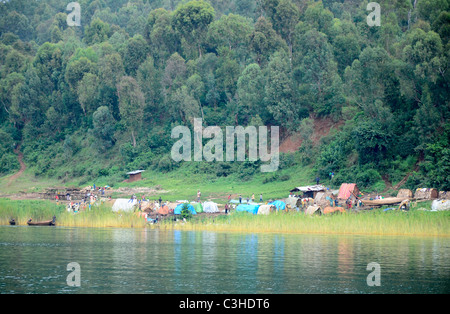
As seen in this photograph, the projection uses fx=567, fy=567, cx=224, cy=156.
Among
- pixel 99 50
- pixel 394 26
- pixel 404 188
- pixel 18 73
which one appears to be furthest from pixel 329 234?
pixel 18 73

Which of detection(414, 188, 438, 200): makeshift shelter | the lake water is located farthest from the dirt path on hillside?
detection(414, 188, 438, 200): makeshift shelter

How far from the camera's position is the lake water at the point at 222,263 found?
73.6ft

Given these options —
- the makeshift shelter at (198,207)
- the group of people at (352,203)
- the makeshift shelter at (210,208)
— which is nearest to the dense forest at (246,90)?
the group of people at (352,203)

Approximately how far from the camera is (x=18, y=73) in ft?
308

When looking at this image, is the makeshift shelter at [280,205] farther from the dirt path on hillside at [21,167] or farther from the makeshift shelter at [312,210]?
the dirt path on hillside at [21,167]

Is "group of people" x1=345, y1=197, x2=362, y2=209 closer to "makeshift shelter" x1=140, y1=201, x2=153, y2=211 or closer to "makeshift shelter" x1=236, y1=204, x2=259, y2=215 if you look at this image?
"makeshift shelter" x1=236, y1=204, x2=259, y2=215

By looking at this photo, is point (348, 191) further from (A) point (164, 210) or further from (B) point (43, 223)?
(B) point (43, 223)

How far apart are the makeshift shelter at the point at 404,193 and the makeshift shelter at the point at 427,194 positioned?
755 millimetres

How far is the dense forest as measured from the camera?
182ft

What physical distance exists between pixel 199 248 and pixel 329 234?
37.2ft

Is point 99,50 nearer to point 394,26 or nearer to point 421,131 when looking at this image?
point 394,26

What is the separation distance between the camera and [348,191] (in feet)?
173

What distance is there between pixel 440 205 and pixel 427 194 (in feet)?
12.9

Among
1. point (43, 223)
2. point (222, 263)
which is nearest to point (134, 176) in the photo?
point (43, 223)
